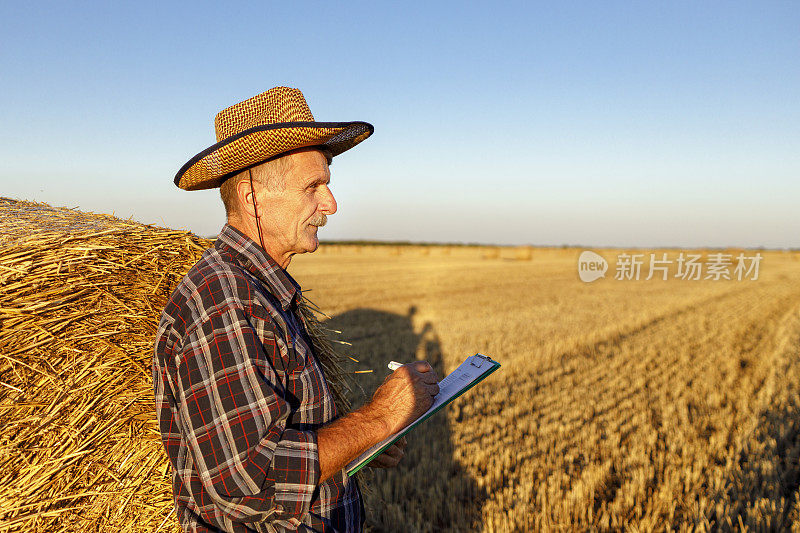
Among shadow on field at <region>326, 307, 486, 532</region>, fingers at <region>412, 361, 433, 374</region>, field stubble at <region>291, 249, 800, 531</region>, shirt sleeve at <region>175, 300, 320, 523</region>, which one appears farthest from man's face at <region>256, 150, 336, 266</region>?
field stubble at <region>291, 249, 800, 531</region>

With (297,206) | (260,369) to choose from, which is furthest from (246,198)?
(260,369)

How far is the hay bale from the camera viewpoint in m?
2.00

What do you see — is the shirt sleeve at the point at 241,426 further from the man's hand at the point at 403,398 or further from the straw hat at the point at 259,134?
the straw hat at the point at 259,134

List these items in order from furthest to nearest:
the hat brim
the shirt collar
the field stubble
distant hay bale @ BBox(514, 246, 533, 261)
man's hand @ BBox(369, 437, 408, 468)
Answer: distant hay bale @ BBox(514, 246, 533, 261)
the field stubble
man's hand @ BBox(369, 437, 408, 468)
the shirt collar
the hat brim

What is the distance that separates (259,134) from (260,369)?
85cm

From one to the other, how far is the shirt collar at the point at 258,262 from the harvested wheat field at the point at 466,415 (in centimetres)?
60

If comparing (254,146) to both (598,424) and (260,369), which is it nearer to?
(260,369)

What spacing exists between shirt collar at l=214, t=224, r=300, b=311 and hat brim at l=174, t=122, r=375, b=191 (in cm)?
26

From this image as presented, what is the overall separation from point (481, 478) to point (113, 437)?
10.0 feet

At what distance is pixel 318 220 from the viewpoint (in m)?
2.06

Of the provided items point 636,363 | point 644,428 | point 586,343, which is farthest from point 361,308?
point 644,428

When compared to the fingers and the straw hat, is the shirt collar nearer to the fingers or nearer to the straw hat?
the straw hat

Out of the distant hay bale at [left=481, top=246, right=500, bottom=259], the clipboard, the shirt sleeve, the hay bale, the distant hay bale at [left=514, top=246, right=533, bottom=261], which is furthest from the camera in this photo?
the distant hay bale at [left=481, top=246, right=500, bottom=259]

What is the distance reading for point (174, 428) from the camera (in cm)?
178
